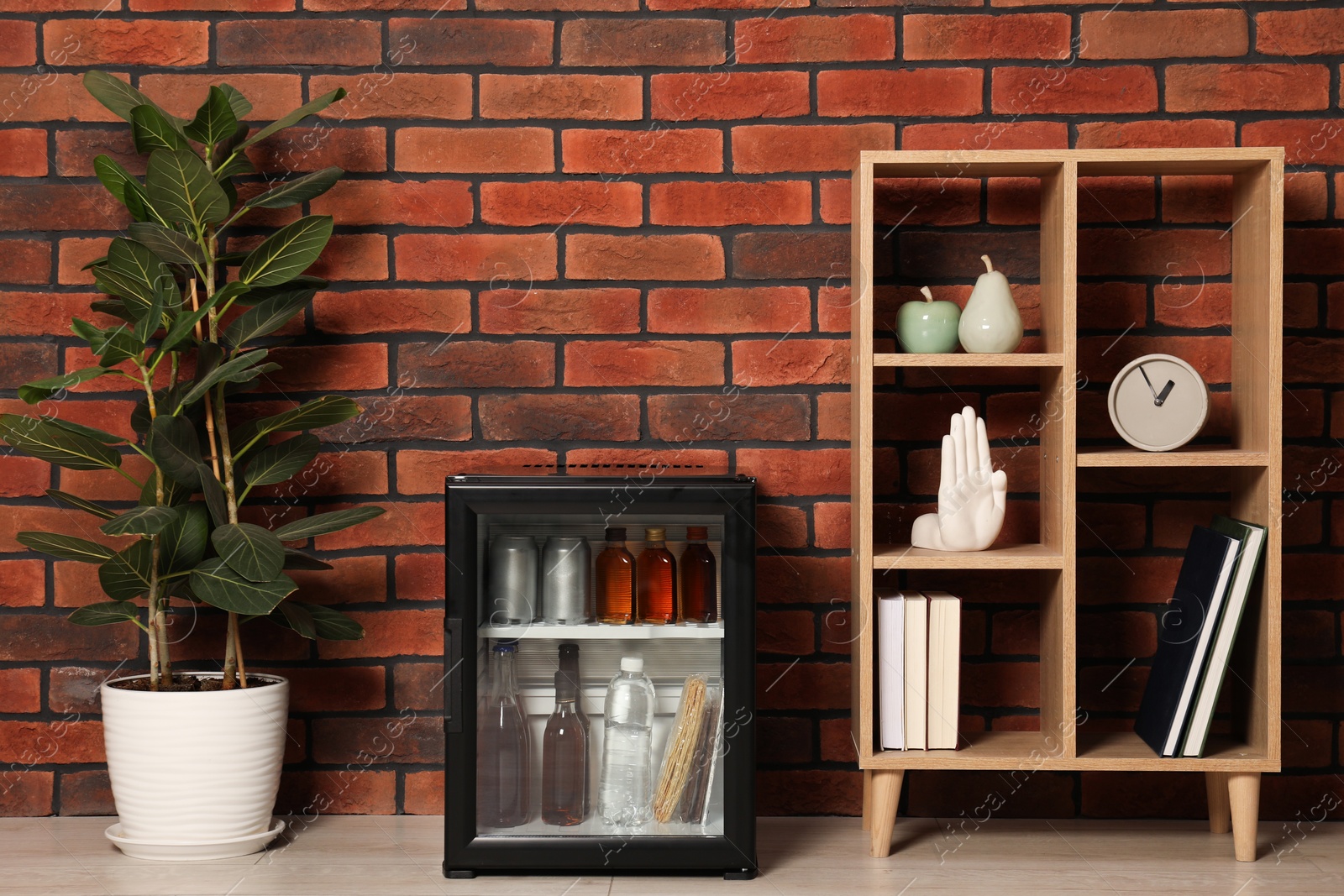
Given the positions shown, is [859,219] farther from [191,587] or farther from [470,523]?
[191,587]

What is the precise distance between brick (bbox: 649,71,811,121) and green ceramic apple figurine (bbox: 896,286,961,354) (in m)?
0.43

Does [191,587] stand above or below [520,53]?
below

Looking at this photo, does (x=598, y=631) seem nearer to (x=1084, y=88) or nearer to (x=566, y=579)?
Result: (x=566, y=579)

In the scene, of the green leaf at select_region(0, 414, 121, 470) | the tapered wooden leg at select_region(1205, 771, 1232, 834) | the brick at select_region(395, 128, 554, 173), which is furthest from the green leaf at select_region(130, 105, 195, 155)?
the tapered wooden leg at select_region(1205, 771, 1232, 834)

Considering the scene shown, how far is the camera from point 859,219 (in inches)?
64.5

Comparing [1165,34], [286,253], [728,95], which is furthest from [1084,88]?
[286,253]

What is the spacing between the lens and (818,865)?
1576 mm

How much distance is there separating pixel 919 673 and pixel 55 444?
136cm

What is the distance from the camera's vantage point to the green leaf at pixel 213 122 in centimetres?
162

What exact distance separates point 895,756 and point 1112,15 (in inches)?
51.0

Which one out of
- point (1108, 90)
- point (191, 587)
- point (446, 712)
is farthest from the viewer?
point (1108, 90)

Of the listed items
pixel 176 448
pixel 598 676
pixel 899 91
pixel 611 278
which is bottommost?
pixel 598 676

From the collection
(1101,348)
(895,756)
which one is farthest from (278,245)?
(1101,348)

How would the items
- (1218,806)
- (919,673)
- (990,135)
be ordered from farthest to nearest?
(990,135)
(1218,806)
(919,673)
